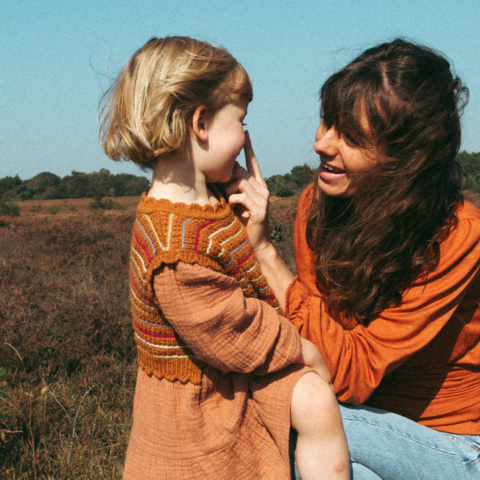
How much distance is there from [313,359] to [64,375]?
245cm

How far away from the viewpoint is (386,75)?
167 cm

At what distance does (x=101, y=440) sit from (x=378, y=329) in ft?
5.94

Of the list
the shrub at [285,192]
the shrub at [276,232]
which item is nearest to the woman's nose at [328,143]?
the shrub at [276,232]

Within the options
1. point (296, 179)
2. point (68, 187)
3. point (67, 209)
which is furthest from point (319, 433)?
point (68, 187)

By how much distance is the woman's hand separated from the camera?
1.89m

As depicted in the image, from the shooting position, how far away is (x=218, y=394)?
63.1 inches

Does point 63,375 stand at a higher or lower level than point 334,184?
lower

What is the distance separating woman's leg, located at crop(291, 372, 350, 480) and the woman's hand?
0.69 metres

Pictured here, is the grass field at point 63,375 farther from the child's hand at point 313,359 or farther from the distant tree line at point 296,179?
the distant tree line at point 296,179

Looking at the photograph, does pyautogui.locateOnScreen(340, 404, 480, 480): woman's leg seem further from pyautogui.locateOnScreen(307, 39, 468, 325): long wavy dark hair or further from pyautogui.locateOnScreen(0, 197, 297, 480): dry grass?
pyautogui.locateOnScreen(0, 197, 297, 480): dry grass

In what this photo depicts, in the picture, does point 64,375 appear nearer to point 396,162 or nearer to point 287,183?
point 396,162

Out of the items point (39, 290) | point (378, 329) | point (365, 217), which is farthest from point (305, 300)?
point (39, 290)

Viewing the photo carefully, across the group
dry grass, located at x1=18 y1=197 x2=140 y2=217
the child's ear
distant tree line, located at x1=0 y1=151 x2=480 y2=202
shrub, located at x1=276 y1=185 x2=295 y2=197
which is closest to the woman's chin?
the child's ear

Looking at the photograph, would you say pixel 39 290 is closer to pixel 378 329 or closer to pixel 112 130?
pixel 112 130
